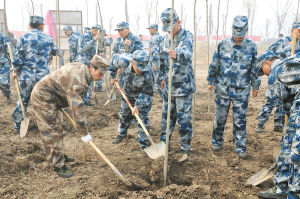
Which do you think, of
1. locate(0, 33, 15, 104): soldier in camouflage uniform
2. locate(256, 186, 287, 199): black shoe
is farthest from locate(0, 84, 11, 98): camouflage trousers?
locate(256, 186, 287, 199): black shoe

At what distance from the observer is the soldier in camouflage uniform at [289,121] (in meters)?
2.04

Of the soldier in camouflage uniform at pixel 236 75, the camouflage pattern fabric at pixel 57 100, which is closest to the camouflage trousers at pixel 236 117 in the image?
the soldier in camouflage uniform at pixel 236 75

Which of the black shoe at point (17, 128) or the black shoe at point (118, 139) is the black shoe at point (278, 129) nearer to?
the black shoe at point (118, 139)

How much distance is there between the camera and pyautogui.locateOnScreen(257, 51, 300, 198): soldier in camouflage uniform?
204 centimetres

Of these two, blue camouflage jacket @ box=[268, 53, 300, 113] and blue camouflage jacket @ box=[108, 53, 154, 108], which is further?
blue camouflage jacket @ box=[108, 53, 154, 108]

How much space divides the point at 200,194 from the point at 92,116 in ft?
11.8

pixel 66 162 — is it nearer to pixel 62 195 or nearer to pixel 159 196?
pixel 62 195

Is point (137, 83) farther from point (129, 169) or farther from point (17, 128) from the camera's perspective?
point (17, 128)

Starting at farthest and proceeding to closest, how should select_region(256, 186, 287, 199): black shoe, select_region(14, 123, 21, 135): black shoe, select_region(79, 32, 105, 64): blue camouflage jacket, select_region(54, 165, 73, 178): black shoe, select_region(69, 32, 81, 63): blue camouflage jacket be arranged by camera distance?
select_region(69, 32, 81, 63): blue camouflage jacket
select_region(79, 32, 105, 64): blue camouflage jacket
select_region(14, 123, 21, 135): black shoe
select_region(54, 165, 73, 178): black shoe
select_region(256, 186, 287, 199): black shoe

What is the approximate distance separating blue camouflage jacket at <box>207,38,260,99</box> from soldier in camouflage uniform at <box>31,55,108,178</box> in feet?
5.93

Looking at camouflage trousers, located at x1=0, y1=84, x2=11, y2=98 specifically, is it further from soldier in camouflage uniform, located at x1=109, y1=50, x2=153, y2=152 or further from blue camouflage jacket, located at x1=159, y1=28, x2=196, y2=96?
blue camouflage jacket, located at x1=159, y1=28, x2=196, y2=96

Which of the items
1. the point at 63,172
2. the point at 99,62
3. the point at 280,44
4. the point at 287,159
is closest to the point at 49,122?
the point at 63,172

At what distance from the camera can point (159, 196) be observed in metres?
2.67

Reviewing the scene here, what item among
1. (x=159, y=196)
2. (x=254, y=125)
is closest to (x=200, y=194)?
(x=159, y=196)
